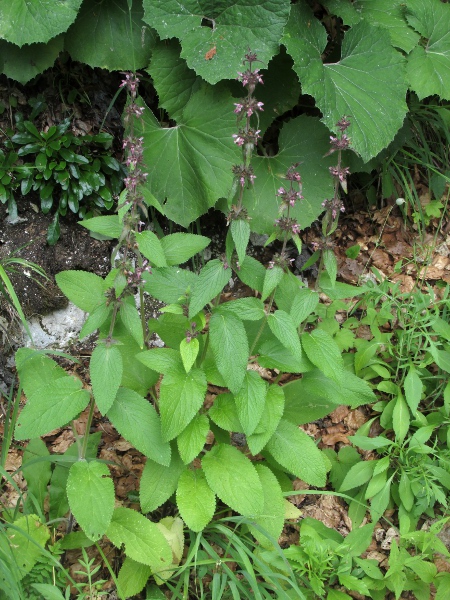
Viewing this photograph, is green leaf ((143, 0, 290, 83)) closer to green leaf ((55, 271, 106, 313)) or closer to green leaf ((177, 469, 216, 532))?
green leaf ((55, 271, 106, 313))

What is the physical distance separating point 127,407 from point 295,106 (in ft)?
8.41

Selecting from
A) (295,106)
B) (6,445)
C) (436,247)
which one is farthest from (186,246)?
(436,247)

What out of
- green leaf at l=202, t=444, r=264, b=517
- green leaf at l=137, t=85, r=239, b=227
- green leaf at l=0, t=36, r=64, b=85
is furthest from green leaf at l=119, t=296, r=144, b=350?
green leaf at l=0, t=36, r=64, b=85

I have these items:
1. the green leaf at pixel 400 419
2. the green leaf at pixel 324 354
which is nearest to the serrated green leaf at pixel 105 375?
the green leaf at pixel 324 354

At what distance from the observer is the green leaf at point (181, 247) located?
2547 millimetres

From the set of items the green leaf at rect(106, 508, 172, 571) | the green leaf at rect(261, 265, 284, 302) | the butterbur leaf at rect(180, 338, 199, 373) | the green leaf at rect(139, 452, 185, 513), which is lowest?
the green leaf at rect(106, 508, 172, 571)

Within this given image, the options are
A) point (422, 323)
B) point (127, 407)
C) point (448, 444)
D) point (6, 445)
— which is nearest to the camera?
point (127, 407)

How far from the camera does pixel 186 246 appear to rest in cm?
255

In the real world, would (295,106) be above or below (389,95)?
below

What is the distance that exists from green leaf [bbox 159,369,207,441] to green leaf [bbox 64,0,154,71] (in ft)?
6.27

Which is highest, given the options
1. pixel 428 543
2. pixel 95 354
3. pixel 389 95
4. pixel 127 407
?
pixel 389 95

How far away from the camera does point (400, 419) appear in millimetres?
3115

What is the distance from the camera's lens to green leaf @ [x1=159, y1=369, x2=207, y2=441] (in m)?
2.28

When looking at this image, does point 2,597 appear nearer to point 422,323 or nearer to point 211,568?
point 211,568
